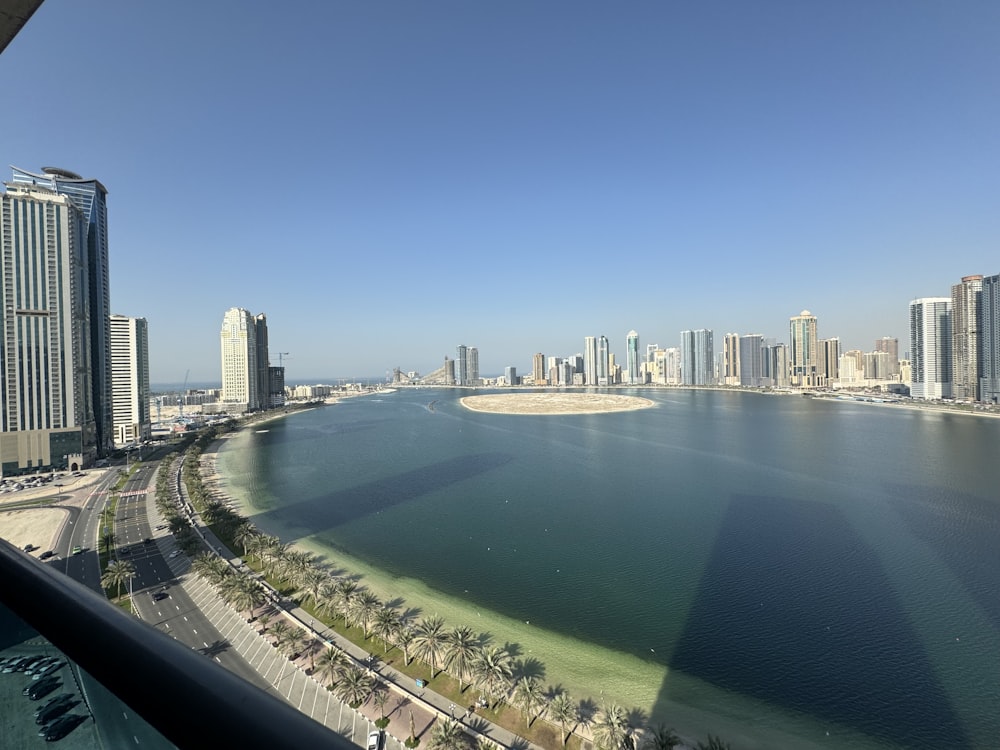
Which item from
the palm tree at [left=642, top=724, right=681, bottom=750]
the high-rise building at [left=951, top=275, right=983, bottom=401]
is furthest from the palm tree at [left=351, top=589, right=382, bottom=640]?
the high-rise building at [left=951, top=275, right=983, bottom=401]

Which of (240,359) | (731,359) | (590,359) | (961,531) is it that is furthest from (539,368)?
(961,531)

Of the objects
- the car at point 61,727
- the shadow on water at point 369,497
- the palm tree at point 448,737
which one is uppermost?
the car at point 61,727

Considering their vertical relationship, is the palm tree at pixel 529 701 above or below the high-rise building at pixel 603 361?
below

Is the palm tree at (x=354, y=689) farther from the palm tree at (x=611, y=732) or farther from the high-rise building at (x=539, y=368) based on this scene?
the high-rise building at (x=539, y=368)

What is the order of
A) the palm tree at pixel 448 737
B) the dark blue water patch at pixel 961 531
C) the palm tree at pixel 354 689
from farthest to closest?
the dark blue water patch at pixel 961 531, the palm tree at pixel 354 689, the palm tree at pixel 448 737

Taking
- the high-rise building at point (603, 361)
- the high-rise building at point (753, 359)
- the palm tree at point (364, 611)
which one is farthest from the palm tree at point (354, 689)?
the high-rise building at point (603, 361)

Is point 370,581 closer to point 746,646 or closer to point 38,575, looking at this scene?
point 746,646

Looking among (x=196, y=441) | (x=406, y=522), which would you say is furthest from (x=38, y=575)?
(x=196, y=441)
